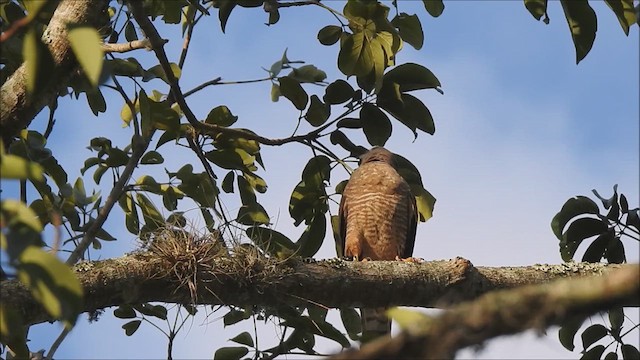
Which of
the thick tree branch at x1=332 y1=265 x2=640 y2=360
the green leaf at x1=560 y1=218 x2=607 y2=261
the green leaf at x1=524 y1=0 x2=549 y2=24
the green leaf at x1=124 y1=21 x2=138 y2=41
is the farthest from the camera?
the green leaf at x1=124 y1=21 x2=138 y2=41

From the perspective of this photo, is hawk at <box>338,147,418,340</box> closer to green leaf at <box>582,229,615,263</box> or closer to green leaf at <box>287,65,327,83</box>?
green leaf at <box>582,229,615,263</box>

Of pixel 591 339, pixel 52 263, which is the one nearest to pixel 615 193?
pixel 591 339

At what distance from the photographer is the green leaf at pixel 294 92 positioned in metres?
3.83

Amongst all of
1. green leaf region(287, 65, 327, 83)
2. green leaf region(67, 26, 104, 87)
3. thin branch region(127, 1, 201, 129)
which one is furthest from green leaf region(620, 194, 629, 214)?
green leaf region(67, 26, 104, 87)

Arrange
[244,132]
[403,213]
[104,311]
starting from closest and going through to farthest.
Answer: [104,311]
[244,132]
[403,213]

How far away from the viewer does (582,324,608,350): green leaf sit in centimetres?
401

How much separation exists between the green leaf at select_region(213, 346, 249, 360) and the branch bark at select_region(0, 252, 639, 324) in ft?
0.68

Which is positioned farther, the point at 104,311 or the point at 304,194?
the point at 304,194

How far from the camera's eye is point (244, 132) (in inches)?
149

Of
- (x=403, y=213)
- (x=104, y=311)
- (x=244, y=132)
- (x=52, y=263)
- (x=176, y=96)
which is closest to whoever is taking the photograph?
(x=52, y=263)

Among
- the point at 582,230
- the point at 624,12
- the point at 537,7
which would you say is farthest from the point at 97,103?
the point at 624,12

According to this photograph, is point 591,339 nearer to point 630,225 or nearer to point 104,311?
point 630,225

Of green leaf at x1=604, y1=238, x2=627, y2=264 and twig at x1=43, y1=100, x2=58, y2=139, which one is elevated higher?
twig at x1=43, y1=100, x2=58, y2=139

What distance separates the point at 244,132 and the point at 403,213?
1.76m
